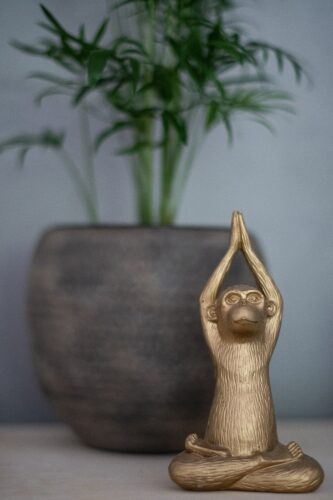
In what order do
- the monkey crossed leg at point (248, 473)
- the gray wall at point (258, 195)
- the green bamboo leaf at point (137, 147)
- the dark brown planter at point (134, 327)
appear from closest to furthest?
the monkey crossed leg at point (248, 473) < the dark brown planter at point (134, 327) < the green bamboo leaf at point (137, 147) < the gray wall at point (258, 195)

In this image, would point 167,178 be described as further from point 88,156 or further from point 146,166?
point 88,156

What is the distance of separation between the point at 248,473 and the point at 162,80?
511mm

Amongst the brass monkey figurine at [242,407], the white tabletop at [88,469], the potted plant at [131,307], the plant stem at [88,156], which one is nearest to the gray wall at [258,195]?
the plant stem at [88,156]

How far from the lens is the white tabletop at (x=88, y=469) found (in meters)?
0.89

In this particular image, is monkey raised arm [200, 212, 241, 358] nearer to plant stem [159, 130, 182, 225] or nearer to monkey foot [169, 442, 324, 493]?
monkey foot [169, 442, 324, 493]

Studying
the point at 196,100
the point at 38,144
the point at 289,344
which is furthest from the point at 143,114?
the point at 289,344

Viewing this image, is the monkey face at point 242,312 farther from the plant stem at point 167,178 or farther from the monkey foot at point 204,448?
the plant stem at point 167,178

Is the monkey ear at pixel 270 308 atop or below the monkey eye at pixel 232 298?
below

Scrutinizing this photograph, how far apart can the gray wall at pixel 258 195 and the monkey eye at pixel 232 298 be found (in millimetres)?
455

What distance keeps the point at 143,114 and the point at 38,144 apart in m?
0.24

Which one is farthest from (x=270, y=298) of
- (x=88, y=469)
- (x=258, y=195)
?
(x=258, y=195)

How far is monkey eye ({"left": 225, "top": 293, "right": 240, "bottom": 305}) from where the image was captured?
0.94 m

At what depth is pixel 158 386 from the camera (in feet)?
3.43

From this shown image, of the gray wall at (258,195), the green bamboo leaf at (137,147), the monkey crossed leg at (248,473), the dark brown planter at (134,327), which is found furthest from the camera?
the gray wall at (258,195)
